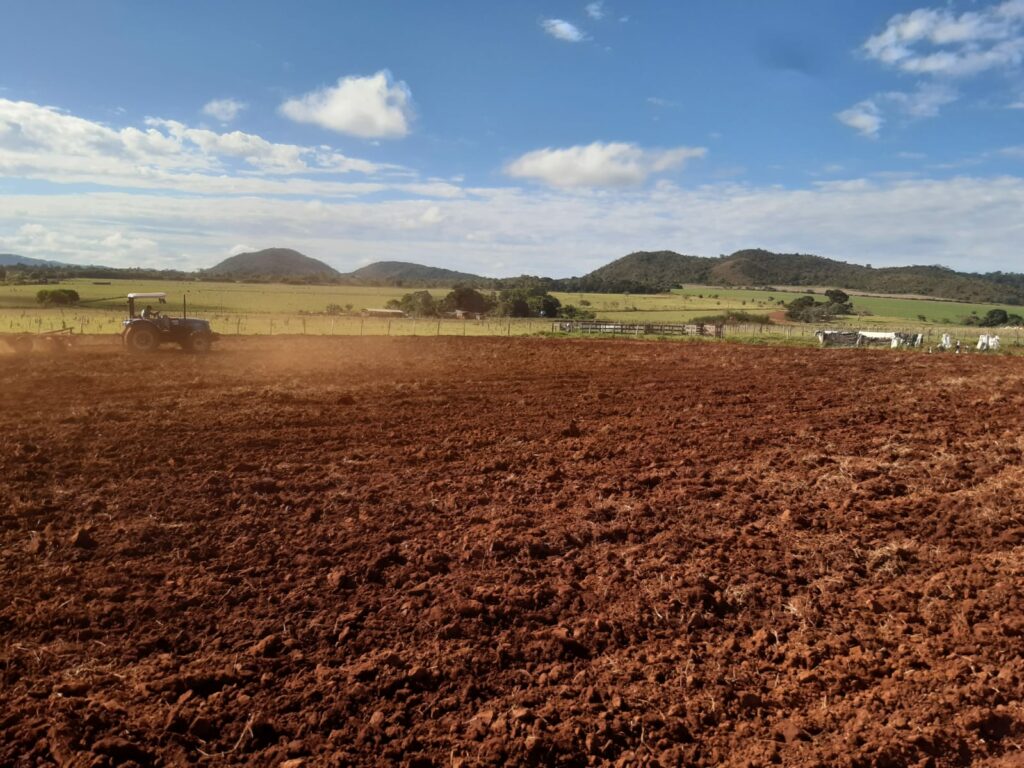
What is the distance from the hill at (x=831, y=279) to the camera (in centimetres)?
14688

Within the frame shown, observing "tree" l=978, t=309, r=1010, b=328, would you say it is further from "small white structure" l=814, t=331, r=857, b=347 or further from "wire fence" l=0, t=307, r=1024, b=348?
"small white structure" l=814, t=331, r=857, b=347

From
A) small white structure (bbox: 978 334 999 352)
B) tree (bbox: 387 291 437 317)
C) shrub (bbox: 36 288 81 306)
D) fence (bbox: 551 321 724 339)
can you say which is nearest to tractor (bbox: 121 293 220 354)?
fence (bbox: 551 321 724 339)

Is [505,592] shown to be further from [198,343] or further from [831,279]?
[831,279]

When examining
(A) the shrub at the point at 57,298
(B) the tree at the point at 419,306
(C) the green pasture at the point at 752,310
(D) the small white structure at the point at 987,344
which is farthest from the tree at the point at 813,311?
(A) the shrub at the point at 57,298

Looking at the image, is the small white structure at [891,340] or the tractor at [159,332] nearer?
the tractor at [159,332]

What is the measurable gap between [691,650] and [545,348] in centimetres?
2425

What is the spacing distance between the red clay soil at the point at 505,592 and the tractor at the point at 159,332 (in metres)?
9.83

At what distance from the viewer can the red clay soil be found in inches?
149

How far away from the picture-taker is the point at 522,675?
14.3 feet

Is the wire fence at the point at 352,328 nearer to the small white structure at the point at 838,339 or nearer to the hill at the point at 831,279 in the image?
the small white structure at the point at 838,339

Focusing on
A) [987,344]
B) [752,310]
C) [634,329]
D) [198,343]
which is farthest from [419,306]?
[987,344]

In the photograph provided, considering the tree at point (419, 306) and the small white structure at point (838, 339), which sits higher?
the tree at point (419, 306)

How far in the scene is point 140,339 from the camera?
20.6m

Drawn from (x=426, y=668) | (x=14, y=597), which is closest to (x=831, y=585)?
(x=426, y=668)
